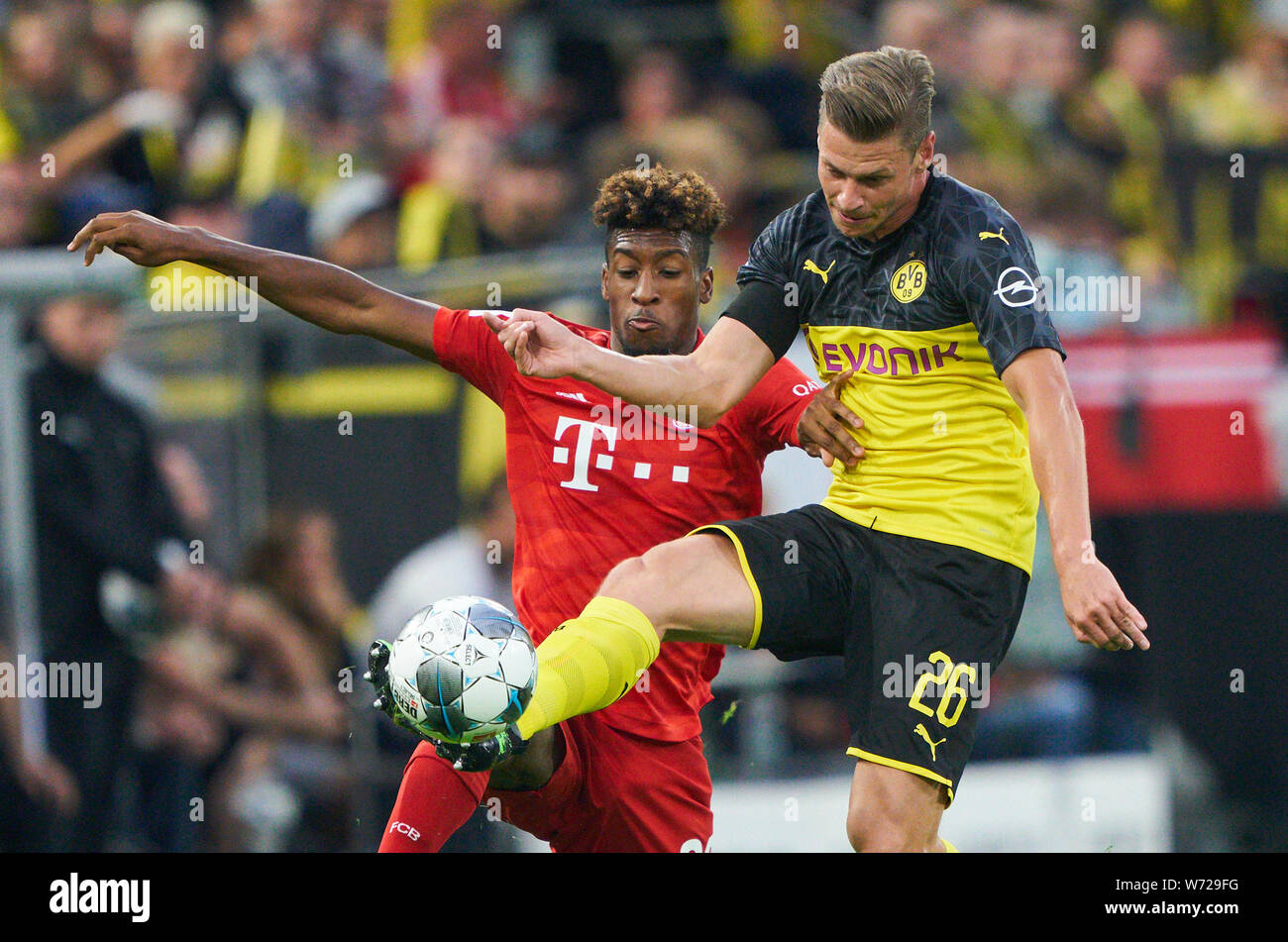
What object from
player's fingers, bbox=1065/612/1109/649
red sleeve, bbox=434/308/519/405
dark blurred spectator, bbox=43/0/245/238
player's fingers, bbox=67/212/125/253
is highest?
dark blurred spectator, bbox=43/0/245/238

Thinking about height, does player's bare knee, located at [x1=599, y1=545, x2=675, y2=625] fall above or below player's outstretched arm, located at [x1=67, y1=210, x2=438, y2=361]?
below

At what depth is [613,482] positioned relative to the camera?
16.4 feet

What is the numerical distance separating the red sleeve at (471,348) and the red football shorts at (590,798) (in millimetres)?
1055

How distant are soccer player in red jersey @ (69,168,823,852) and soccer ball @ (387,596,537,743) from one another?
33.3 inches

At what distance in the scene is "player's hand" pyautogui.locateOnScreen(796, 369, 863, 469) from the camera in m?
4.51

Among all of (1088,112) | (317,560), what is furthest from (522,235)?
(1088,112)

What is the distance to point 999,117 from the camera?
9.62 m

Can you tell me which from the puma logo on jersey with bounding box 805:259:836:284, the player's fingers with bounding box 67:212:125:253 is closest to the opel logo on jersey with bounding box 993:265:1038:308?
the puma logo on jersey with bounding box 805:259:836:284

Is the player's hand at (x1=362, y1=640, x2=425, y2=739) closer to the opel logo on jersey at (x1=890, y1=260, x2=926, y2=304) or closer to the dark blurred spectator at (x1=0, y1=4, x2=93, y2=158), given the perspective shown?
the opel logo on jersey at (x1=890, y1=260, x2=926, y2=304)

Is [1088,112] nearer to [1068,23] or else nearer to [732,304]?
[1068,23]

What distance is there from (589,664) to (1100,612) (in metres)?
Answer: 1.18

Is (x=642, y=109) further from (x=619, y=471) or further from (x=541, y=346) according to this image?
(x=541, y=346)
